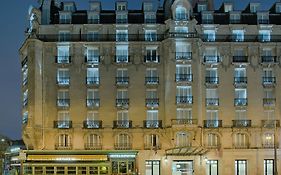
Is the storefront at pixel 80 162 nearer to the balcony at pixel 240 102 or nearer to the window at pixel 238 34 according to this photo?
the balcony at pixel 240 102

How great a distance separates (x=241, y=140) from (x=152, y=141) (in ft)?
40.5

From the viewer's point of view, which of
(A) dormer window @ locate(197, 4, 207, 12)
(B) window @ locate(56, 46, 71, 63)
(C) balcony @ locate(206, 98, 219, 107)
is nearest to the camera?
(C) balcony @ locate(206, 98, 219, 107)

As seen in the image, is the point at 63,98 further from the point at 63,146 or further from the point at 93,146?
the point at 93,146

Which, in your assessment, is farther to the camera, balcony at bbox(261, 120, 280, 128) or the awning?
balcony at bbox(261, 120, 280, 128)

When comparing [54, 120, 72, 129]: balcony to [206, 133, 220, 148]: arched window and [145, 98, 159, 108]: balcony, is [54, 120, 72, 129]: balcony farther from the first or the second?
[206, 133, 220, 148]: arched window

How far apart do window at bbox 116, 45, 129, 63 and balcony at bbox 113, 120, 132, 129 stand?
8.48m

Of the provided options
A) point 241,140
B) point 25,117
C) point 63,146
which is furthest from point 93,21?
point 241,140

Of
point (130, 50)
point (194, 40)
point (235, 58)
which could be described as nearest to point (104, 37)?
point (130, 50)

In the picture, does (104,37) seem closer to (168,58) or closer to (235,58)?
(168,58)

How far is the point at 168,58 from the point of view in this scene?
9594 cm

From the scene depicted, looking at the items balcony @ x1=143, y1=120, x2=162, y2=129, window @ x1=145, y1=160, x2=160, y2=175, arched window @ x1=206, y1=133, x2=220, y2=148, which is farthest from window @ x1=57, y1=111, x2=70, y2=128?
arched window @ x1=206, y1=133, x2=220, y2=148

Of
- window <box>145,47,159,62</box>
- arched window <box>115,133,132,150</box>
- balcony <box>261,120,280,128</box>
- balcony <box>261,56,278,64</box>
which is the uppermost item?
window <box>145,47,159,62</box>

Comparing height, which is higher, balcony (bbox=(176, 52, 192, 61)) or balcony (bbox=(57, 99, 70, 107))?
balcony (bbox=(176, 52, 192, 61))

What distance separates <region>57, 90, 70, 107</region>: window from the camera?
9631 centimetres
